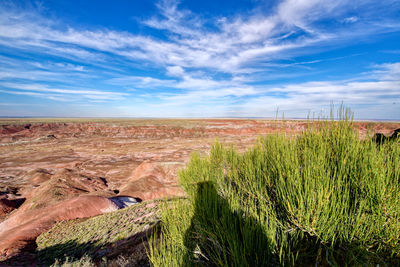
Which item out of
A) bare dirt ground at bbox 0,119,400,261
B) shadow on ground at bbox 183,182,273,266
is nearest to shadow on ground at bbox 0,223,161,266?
bare dirt ground at bbox 0,119,400,261

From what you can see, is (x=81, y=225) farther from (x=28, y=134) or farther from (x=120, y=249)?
(x=28, y=134)

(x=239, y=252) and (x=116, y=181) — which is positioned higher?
(x=239, y=252)

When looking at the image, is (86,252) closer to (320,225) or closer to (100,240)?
(100,240)

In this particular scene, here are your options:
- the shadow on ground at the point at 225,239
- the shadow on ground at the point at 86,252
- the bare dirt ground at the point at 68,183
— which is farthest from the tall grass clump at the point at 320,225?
the shadow on ground at the point at 86,252

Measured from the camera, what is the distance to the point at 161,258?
258cm

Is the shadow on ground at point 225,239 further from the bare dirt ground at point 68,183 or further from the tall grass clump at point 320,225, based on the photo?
the bare dirt ground at point 68,183

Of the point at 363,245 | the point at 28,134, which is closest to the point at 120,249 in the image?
the point at 363,245

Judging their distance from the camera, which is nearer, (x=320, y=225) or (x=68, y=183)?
(x=320, y=225)

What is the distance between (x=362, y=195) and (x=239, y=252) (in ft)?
5.83

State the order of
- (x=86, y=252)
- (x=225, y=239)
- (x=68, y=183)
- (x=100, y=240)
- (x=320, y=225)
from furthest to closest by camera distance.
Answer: (x=68, y=183)
(x=100, y=240)
(x=86, y=252)
(x=225, y=239)
(x=320, y=225)

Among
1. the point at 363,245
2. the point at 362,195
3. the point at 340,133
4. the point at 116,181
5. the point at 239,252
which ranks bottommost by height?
the point at 116,181

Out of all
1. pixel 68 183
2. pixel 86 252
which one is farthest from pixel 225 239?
pixel 68 183

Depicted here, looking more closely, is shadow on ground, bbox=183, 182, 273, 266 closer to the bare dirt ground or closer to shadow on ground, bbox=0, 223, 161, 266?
the bare dirt ground

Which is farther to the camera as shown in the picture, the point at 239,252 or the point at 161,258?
the point at 161,258
